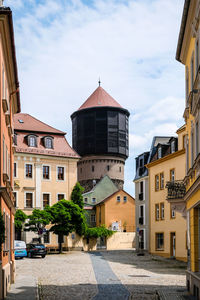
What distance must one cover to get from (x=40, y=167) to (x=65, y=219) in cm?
1040

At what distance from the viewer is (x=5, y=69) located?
1945cm

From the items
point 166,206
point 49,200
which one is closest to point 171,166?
point 166,206

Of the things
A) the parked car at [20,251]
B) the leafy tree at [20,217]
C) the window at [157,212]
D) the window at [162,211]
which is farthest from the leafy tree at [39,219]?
the window at [162,211]

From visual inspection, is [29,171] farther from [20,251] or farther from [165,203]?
[165,203]

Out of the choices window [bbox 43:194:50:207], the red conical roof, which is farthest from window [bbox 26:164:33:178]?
the red conical roof

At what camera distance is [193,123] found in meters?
18.6

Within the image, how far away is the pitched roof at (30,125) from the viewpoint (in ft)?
193

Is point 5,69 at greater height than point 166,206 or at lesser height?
greater

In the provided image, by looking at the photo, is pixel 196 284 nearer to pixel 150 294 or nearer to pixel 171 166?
pixel 150 294

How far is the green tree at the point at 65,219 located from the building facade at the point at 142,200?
6.36 m

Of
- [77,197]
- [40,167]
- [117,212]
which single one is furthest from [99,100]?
[77,197]

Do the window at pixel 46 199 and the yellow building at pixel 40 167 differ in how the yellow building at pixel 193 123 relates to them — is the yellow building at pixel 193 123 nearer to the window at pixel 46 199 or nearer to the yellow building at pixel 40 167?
the yellow building at pixel 40 167

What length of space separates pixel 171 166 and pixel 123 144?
41.3 metres

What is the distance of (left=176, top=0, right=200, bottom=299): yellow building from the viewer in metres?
16.9
